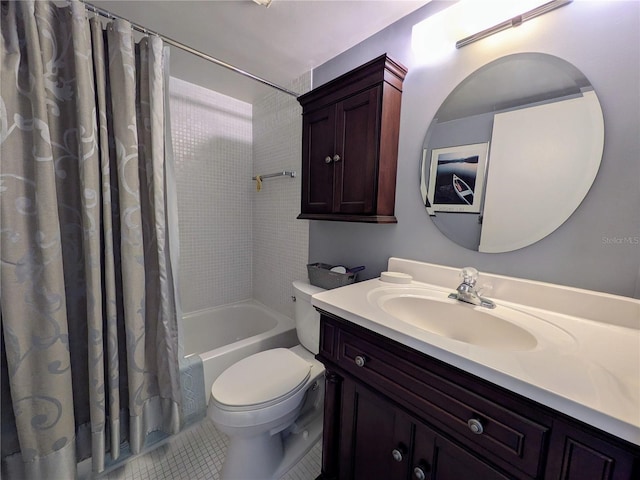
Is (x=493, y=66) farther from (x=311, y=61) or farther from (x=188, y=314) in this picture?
(x=188, y=314)

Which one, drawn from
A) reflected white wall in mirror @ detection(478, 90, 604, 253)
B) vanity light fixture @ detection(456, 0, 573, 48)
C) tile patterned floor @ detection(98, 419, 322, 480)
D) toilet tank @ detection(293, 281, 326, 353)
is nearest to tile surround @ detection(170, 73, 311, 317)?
toilet tank @ detection(293, 281, 326, 353)

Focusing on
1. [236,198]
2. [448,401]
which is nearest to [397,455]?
[448,401]

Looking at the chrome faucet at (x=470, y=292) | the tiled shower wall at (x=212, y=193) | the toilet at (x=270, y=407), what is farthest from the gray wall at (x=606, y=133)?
the tiled shower wall at (x=212, y=193)

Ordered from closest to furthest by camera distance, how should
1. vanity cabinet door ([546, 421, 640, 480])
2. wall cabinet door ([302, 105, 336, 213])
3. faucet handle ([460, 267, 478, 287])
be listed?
1. vanity cabinet door ([546, 421, 640, 480])
2. faucet handle ([460, 267, 478, 287])
3. wall cabinet door ([302, 105, 336, 213])

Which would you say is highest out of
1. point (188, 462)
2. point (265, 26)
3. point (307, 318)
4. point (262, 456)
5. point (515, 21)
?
point (265, 26)

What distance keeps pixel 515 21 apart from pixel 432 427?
1.31 m

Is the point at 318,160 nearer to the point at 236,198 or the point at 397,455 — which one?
the point at 236,198

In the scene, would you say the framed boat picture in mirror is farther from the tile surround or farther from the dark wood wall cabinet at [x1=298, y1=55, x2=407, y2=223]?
the tile surround

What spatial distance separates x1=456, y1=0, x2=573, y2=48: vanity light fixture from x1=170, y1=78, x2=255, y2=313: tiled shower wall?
1719mm

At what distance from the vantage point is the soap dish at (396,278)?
3.59ft

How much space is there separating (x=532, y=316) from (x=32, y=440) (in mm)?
1723

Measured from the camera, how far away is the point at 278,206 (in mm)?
1979

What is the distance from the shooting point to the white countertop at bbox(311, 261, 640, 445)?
0.41 metres

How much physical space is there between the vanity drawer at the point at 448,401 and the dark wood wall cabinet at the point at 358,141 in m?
0.58
